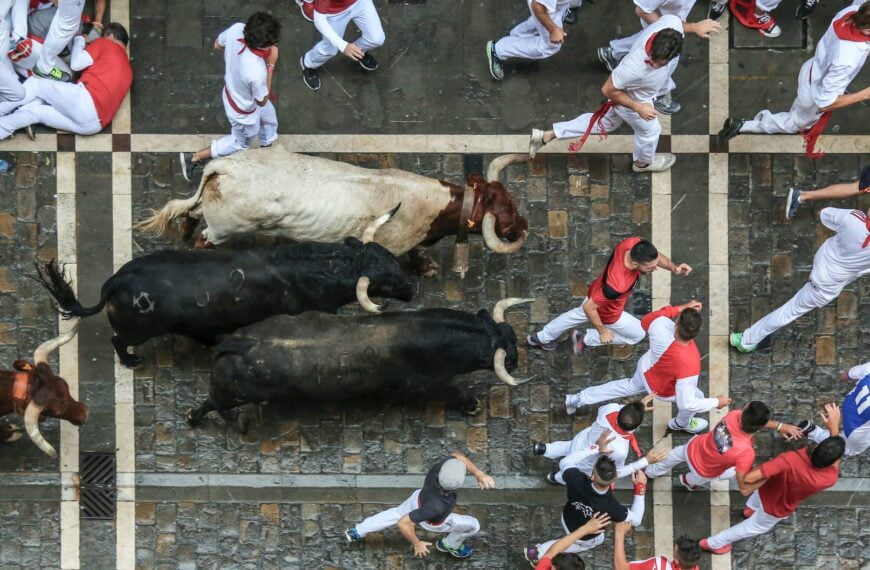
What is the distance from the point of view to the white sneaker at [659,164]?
13.8 metres

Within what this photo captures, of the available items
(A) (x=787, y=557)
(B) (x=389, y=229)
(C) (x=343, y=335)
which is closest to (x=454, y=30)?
(B) (x=389, y=229)

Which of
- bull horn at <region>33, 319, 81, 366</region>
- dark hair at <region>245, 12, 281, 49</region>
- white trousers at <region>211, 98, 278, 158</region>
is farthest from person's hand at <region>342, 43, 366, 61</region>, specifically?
bull horn at <region>33, 319, 81, 366</region>

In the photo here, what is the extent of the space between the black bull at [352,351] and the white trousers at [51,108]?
3.44 metres

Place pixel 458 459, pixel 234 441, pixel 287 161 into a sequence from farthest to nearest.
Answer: pixel 234 441, pixel 287 161, pixel 458 459

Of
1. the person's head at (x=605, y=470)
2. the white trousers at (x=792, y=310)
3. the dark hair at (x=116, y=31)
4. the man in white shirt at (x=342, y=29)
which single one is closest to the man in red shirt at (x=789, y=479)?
the white trousers at (x=792, y=310)

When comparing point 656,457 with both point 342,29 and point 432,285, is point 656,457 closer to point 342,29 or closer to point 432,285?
point 432,285

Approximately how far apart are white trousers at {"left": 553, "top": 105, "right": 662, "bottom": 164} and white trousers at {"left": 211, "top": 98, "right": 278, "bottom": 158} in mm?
3257

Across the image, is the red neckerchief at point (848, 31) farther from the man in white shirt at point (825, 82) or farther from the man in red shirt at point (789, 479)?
the man in red shirt at point (789, 479)

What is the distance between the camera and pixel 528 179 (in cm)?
1391

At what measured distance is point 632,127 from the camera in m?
13.2

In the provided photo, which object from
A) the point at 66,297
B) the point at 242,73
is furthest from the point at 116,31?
the point at 66,297

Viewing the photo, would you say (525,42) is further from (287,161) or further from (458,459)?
(458,459)

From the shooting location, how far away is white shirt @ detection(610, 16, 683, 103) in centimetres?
1185

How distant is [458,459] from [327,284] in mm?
2285
